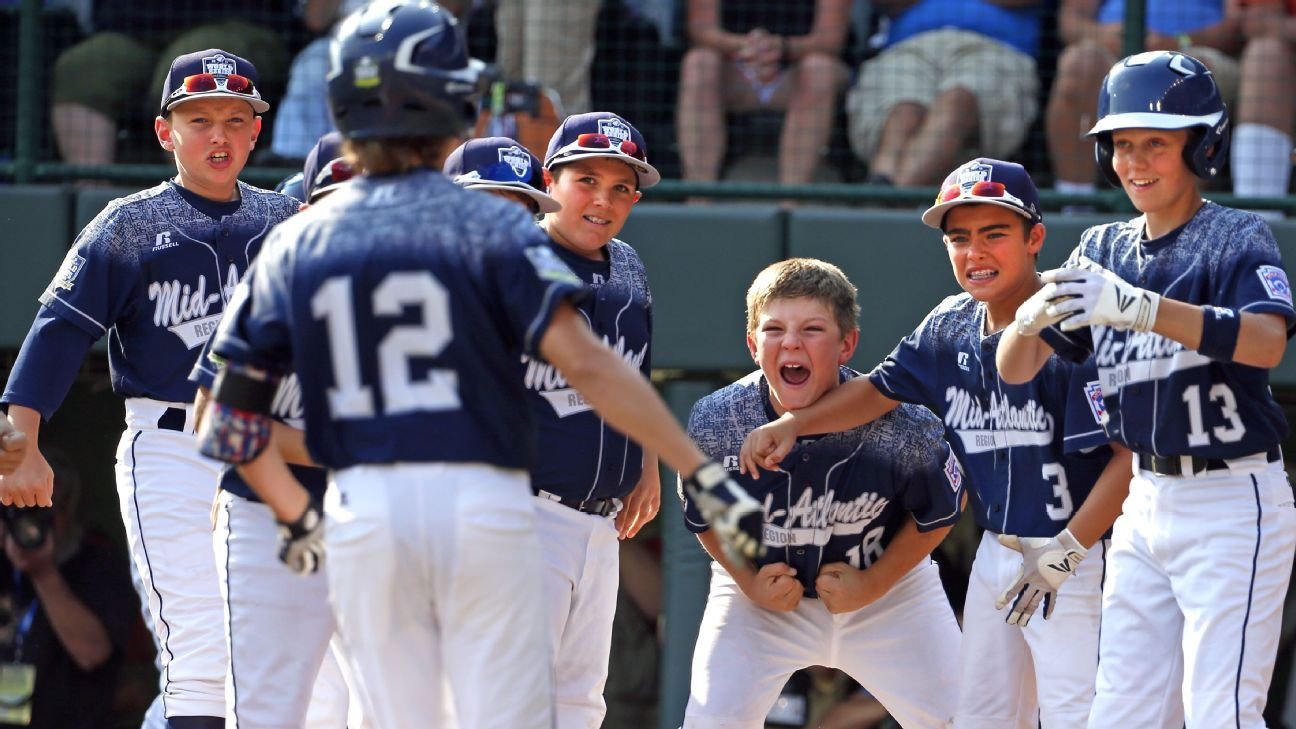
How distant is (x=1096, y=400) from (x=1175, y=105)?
0.71 meters

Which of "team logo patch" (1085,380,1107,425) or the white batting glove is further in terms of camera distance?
"team logo patch" (1085,380,1107,425)

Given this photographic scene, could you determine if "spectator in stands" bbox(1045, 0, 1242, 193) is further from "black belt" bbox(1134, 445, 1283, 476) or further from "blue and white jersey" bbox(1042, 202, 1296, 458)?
"black belt" bbox(1134, 445, 1283, 476)

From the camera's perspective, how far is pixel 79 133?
20.5 feet

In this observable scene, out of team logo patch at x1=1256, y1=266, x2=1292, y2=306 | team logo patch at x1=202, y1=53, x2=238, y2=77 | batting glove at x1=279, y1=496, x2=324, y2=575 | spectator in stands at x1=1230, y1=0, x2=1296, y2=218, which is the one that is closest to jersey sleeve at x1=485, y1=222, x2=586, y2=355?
batting glove at x1=279, y1=496, x2=324, y2=575

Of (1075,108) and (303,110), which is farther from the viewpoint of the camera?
(303,110)

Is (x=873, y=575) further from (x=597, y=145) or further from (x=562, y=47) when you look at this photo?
(x=562, y=47)

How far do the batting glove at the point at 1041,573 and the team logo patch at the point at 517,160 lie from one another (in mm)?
1548

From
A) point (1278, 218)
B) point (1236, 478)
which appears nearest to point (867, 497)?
point (1236, 478)

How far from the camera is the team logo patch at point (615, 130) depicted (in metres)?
4.29

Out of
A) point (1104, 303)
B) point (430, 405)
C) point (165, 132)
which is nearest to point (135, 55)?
point (165, 132)

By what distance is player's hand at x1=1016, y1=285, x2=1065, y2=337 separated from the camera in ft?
11.1

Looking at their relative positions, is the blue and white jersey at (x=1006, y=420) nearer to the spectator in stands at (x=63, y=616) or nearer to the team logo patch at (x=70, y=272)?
the team logo patch at (x=70, y=272)

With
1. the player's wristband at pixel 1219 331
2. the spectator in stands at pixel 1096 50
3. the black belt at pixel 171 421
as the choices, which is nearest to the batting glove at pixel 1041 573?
the player's wristband at pixel 1219 331

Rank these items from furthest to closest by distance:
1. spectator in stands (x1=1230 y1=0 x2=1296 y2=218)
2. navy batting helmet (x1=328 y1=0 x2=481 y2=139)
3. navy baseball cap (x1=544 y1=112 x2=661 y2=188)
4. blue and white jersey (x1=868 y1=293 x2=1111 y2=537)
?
spectator in stands (x1=1230 y1=0 x2=1296 y2=218) → navy baseball cap (x1=544 y1=112 x2=661 y2=188) → blue and white jersey (x1=868 y1=293 x2=1111 y2=537) → navy batting helmet (x1=328 y1=0 x2=481 y2=139)
